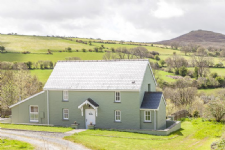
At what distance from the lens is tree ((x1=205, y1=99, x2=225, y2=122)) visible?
139 feet

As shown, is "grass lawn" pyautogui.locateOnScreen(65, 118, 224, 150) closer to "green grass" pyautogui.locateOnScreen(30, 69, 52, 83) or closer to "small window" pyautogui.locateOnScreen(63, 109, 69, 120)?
"small window" pyautogui.locateOnScreen(63, 109, 69, 120)

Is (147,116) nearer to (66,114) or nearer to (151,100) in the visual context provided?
(151,100)

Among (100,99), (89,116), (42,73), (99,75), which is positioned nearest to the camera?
(100,99)

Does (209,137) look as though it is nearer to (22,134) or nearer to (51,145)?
(51,145)

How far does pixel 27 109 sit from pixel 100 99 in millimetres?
9938

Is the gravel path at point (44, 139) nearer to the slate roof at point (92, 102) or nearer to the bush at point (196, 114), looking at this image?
the slate roof at point (92, 102)

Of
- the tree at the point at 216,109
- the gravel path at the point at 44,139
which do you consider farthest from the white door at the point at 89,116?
the tree at the point at 216,109

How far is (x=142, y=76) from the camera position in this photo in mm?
36594

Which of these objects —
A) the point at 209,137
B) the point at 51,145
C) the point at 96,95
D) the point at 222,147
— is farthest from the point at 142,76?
the point at 222,147

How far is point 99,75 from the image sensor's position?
38.5 m

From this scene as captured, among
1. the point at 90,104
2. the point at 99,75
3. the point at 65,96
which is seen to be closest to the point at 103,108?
the point at 90,104

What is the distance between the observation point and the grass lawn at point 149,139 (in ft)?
85.6

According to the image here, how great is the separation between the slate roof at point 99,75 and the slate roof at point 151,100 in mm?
2311

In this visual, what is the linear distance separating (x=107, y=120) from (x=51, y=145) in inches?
482
